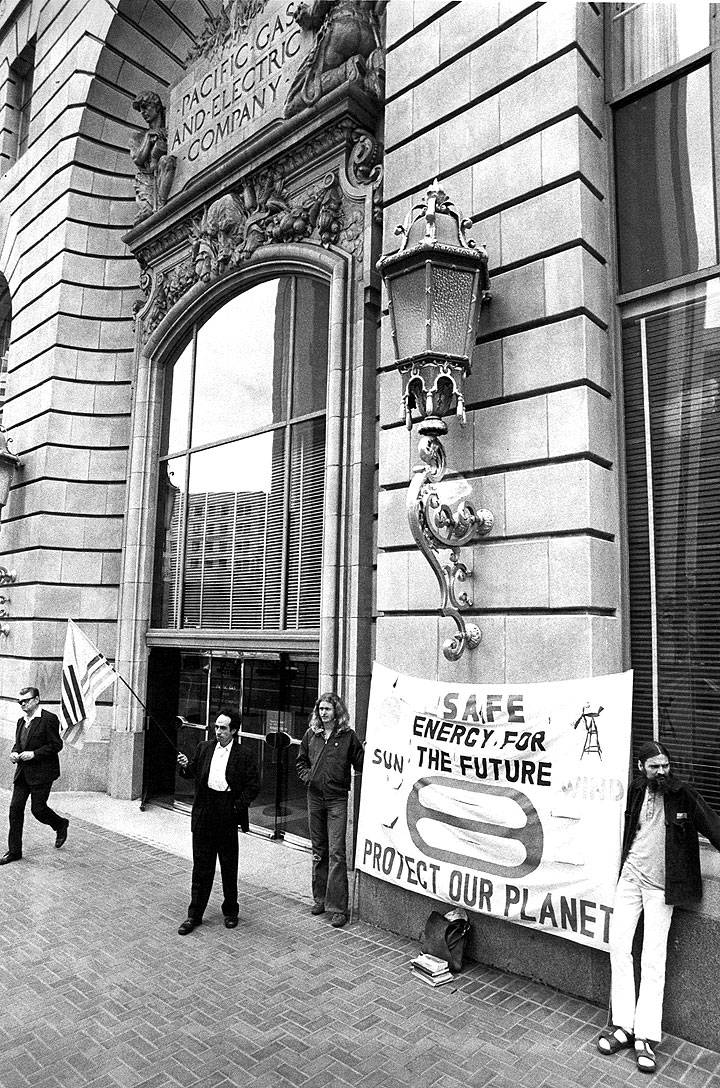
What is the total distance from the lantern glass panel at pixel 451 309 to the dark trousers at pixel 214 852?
4.41 m

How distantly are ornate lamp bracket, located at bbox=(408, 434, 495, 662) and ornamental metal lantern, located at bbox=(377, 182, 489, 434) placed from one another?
321 mm

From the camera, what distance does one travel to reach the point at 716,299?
6.30m

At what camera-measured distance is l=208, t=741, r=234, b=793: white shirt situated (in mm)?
7031

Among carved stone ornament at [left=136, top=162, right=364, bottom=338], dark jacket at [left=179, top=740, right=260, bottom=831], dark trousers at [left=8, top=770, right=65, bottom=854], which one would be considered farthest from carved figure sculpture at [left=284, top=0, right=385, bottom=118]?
dark trousers at [left=8, top=770, right=65, bottom=854]

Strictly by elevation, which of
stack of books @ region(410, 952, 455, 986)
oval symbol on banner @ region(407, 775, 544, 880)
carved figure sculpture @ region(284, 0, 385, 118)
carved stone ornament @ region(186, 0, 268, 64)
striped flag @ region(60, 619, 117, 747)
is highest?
carved stone ornament @ region(186, 0, 268, 64)

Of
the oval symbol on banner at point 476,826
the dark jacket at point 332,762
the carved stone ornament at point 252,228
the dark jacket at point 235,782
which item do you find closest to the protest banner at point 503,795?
the oval symbol on banner at point 476,826

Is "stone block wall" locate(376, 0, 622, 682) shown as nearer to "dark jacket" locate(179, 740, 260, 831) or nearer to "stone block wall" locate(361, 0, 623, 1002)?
"stone block wall" locate(361, 0, 623, 1002)

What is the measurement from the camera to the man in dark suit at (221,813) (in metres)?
A: 6.93

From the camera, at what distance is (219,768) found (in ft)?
23.2

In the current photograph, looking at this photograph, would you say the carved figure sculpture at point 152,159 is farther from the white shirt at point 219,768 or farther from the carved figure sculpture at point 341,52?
the white shirt at point 219,768

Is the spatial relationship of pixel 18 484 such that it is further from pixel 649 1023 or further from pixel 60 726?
pixel 649 1023

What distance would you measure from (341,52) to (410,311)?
5531mm

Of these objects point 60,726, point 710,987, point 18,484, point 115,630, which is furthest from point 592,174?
point 18,484

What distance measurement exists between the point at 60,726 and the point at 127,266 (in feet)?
30.0
